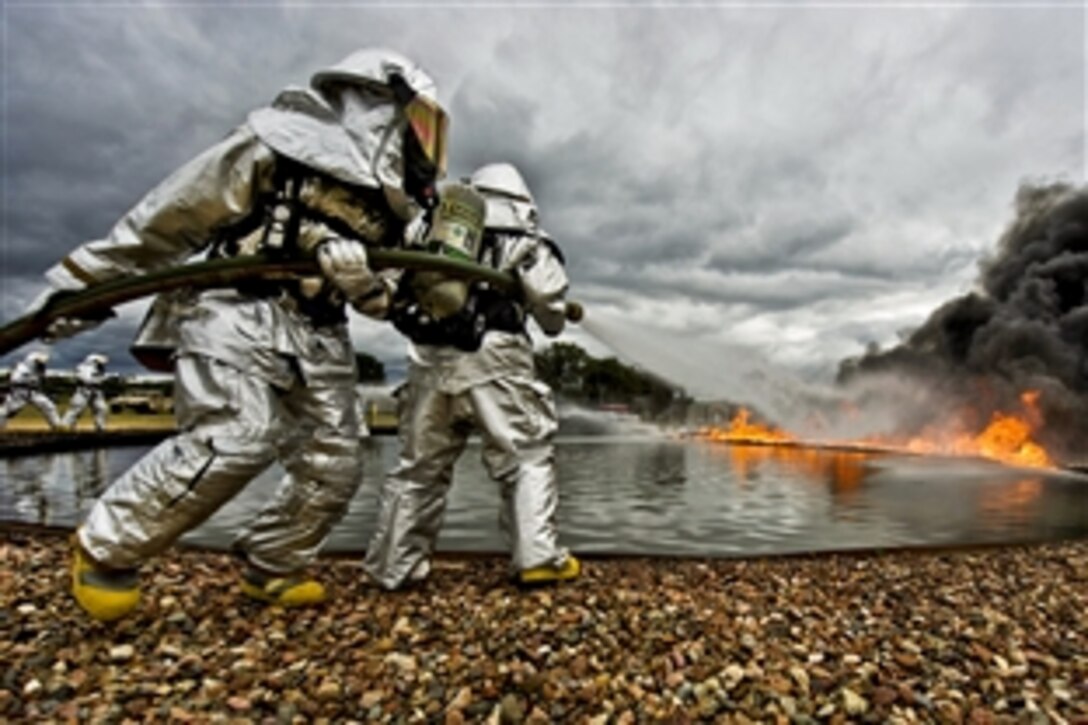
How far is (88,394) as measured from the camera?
674 inches

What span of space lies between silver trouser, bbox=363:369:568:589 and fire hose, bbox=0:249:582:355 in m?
0.91

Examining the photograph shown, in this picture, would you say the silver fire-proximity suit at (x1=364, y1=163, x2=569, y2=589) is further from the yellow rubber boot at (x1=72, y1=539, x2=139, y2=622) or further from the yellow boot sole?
the yellow rubber boot at (x1=72, y1=539, x2=139, y2=622)

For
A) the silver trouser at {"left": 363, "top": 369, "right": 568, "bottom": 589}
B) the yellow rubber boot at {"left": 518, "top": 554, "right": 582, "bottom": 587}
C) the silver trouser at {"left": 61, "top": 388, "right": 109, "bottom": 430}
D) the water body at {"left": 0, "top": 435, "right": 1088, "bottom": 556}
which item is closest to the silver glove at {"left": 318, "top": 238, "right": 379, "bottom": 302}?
the silver trouser at {"left": 363, "top": 369, "right": 568, "bottom": 589}

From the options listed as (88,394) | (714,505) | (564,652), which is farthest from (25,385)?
(564,652)

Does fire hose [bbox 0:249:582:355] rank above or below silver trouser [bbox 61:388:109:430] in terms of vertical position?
above

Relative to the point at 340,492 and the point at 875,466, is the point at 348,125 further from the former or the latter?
the point at 875,466

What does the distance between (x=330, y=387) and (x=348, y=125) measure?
125 cm

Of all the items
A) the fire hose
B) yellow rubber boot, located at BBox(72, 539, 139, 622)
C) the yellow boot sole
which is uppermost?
the fire hose

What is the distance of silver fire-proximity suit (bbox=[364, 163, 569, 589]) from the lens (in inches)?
161

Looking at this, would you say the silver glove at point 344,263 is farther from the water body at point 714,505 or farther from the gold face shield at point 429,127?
the water body at point 714,505

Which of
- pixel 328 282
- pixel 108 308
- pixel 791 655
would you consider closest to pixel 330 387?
pixel 328 282

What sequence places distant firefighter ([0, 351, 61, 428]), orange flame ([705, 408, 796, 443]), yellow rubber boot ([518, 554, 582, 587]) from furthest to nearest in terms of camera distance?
orange flame ([705, 408, 796, 443]) → distant firefighter ([0, 351, 61, 428]) → yellow rubber boot ([518, 554, 582, 587])

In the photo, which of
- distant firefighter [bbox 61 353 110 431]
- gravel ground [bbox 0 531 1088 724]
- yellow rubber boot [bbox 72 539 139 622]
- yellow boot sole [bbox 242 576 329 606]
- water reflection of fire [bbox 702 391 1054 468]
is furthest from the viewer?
water reflection of fire [bbox 702 391 1054 468]

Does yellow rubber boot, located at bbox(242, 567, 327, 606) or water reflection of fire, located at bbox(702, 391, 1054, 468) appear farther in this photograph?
water reflection of fire, located at bbox(702, 391, 1054, 468)
